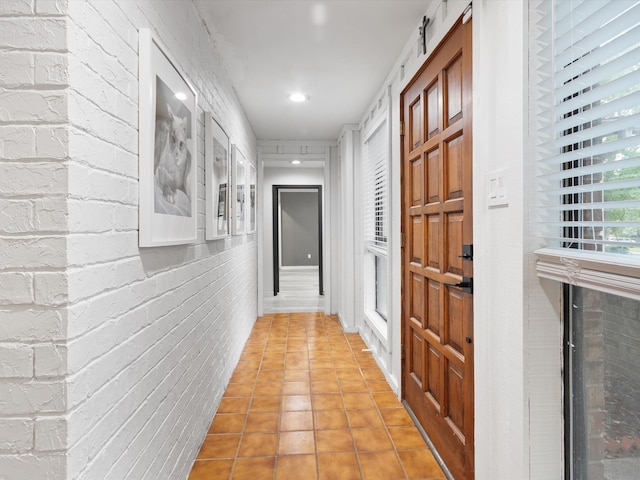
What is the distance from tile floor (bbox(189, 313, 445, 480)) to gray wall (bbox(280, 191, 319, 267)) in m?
7.19

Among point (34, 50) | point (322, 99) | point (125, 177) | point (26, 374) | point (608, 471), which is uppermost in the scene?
point (322, 99)

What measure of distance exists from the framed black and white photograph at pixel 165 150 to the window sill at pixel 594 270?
1304mm

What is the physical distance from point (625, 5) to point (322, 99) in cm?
288

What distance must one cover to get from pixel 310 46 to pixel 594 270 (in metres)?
2.21

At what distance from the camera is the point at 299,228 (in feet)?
35.9

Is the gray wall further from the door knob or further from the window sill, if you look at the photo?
the window sill

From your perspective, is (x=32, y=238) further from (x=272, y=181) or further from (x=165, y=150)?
(x=272, y=181)

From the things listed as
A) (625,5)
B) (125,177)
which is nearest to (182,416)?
(125,177)

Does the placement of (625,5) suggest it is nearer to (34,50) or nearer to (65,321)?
(34,50)

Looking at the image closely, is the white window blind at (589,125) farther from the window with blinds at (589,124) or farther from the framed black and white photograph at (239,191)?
the framed black and white photograph at (239,191)

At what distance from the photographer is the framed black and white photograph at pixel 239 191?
3.20 meters

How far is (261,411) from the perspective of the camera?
2.60m

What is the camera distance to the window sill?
0.89 metres

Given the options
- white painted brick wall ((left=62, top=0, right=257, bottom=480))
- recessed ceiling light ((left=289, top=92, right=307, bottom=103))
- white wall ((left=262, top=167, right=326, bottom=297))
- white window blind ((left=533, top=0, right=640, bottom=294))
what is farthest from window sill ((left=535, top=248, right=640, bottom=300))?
white wall ((left=262, top=167, right=326, bottom=297))
